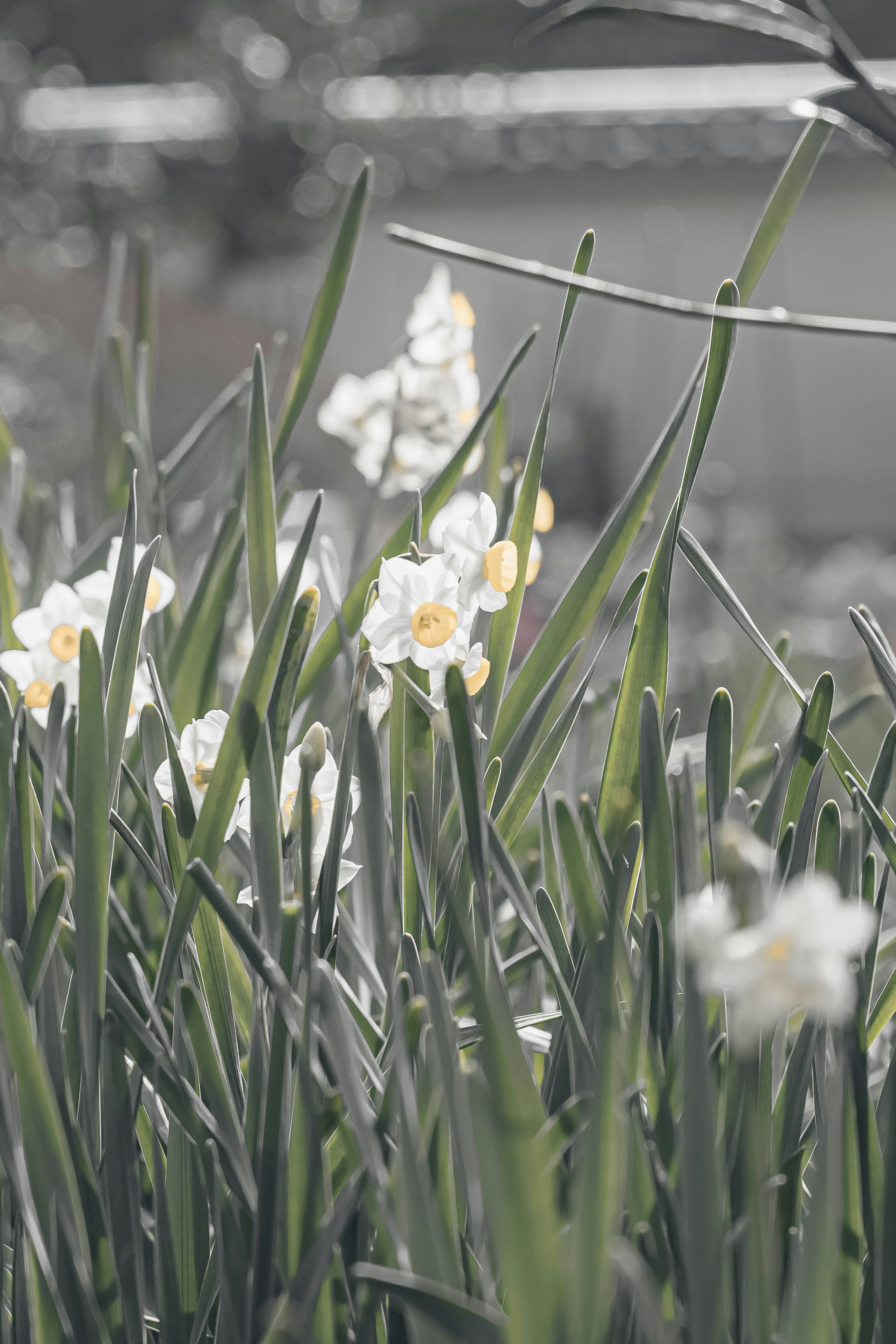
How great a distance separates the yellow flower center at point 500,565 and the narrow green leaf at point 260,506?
0.10m

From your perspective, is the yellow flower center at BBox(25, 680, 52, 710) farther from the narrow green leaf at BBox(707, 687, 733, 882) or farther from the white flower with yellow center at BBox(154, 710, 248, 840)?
the narrow green leaf at BBox(707, 687, 733, 882)

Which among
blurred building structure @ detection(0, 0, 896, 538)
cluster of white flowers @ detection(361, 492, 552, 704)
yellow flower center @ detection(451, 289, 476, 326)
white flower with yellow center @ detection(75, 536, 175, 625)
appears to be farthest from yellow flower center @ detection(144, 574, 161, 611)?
blurred building structure @ detection(0, 0, 896, 538)

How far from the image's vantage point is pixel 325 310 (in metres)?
0.45

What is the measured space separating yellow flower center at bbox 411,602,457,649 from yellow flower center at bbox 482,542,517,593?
0.8 inches

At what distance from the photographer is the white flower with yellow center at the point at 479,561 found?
1.04 feet

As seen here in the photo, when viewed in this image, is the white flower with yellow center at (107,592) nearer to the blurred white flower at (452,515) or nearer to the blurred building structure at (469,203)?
the blurred white flower at (452,515)

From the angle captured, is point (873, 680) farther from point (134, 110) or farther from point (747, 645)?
point (134, 110)

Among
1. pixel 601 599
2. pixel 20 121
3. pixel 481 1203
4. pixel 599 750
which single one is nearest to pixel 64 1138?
pixel 481 1203

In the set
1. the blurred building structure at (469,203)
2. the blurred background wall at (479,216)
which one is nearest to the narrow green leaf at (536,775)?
the blurred background wall at (479,216)

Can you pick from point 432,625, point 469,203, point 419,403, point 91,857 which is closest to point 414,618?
point 432,625

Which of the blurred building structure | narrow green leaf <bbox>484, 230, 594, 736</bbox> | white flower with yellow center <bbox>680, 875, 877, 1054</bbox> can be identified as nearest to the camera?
white flower with yellow center <bbox>680, 875, 877, 1054</bbox>

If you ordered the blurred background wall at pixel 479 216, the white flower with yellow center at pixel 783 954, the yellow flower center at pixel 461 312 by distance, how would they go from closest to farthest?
the white flower with yellow center at pixel 783 954, the yellow flower center at pixel 461 312, the blurred background wall at pixel 479 216

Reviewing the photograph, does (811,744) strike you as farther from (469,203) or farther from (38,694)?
(469,203)

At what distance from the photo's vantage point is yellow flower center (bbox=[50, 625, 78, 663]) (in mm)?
367
